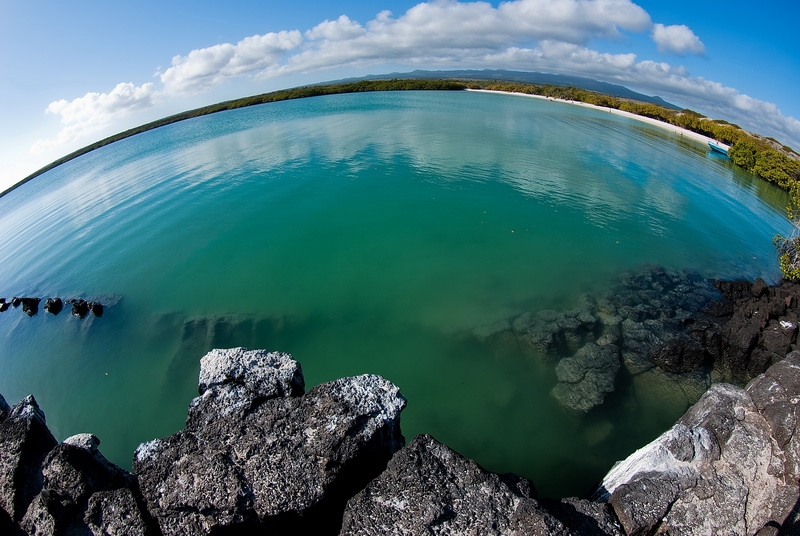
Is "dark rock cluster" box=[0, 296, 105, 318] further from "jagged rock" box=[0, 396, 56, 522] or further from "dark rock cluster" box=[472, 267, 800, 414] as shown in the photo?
"dark rock cluster" box=[472, 267, 800, 414]

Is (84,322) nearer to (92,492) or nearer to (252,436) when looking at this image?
(92,492)

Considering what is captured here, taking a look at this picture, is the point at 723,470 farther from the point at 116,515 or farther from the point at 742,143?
the point at 742,143

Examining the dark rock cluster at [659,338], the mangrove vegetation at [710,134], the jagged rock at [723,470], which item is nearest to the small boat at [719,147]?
the mangrove vegetation at [710,134]

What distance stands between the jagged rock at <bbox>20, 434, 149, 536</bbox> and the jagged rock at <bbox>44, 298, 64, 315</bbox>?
16414mm

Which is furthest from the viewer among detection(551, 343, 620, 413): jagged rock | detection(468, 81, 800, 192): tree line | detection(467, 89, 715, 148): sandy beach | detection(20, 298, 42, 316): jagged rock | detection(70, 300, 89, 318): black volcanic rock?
detection(467, 89, 715, 148): sandy beach

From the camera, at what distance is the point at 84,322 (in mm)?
17375

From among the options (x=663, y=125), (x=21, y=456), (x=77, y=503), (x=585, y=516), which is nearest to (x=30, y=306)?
(x=21, y=456)

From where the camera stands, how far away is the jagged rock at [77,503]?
5871 millimetres

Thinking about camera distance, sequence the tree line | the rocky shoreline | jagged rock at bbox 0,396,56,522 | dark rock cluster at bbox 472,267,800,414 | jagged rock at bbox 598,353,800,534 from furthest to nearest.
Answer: the tree line
dark rock cluster at bbox 472,267,800,414
jagged rock at bbox 0,396,56,522
jagged rock at bbox 598,353,800,534
the rocky shoreline

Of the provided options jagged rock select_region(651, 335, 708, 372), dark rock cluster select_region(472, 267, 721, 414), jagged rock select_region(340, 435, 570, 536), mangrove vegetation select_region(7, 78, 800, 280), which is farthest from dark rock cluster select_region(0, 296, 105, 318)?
mangrove vegetation select_region(7, 78, 800, 280)

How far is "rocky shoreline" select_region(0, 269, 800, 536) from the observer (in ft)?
18.7

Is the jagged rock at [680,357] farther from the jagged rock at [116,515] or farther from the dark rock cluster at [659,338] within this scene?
the jagged rock at [116,515]

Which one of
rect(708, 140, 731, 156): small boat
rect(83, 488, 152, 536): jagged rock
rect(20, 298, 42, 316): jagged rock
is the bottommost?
rect(20, 298, 42, 316): jagged rock

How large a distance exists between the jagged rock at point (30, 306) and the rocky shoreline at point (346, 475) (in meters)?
14.2
